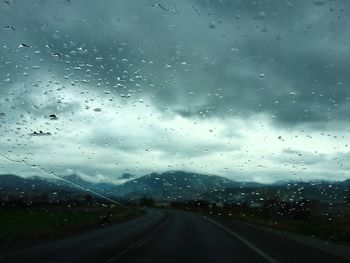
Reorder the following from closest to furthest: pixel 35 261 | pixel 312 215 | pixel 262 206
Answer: pixel 35 261 → pixel 312 215 → pixel 262 206

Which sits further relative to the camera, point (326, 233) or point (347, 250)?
point (326, 233)

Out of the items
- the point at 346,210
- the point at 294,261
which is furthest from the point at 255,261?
the point at 346,210

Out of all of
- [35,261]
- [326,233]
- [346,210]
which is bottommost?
[35,261]

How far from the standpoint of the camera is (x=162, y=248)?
20.6 m

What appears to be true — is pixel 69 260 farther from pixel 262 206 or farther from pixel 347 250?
pixel 262 206

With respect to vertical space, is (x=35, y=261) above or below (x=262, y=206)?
below

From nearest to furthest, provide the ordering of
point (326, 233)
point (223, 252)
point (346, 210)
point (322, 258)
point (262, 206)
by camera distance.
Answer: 1. point (322, 258)
2. point (223, 252)
3. point (326, 233)
4. point (346, 210)
5. point (262, 206)

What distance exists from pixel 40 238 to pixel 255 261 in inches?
544

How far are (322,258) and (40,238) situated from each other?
14.2 metres

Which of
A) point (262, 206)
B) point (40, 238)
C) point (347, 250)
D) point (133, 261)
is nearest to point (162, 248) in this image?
point (133, 261)

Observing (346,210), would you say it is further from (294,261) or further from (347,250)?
(294,261)

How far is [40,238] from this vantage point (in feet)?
87.4

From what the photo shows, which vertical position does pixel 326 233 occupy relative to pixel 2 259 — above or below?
above

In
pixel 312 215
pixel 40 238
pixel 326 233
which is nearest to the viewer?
pixel 40 238
